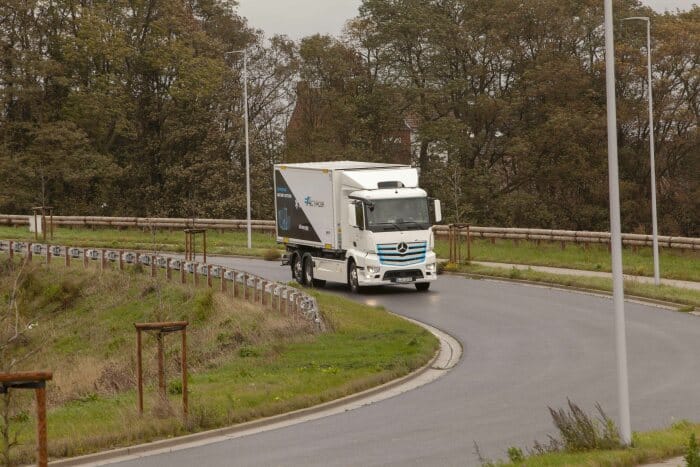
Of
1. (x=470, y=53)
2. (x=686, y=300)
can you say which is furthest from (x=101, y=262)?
(x=470, y=53)

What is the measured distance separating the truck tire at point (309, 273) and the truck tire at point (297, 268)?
0.24 m

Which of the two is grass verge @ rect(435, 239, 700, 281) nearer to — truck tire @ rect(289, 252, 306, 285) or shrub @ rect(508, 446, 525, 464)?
truck tire @ rect(289, 252, 306, 285)

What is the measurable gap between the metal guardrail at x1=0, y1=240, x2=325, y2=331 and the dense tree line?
41.2ft

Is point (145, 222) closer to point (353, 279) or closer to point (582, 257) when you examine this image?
point (582, 257)

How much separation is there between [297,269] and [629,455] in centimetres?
2502

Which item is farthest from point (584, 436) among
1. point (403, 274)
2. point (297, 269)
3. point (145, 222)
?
point (145, 222)

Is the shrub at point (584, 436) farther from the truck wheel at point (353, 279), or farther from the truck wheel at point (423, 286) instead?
the truck wheel at point (423, 286)

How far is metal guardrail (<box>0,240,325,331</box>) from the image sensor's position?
29.8 metres

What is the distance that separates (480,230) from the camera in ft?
166

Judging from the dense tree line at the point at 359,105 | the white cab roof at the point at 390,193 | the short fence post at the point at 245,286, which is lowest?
the short fence post at the point at 245,286

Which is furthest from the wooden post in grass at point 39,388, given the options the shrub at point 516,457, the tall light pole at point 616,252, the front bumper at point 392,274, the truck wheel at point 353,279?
the truck wheel at point 353,279

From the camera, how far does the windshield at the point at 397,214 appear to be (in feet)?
115

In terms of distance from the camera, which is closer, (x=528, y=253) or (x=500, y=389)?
(x=500, y=389)

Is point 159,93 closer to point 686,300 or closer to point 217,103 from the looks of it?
point 217,103
